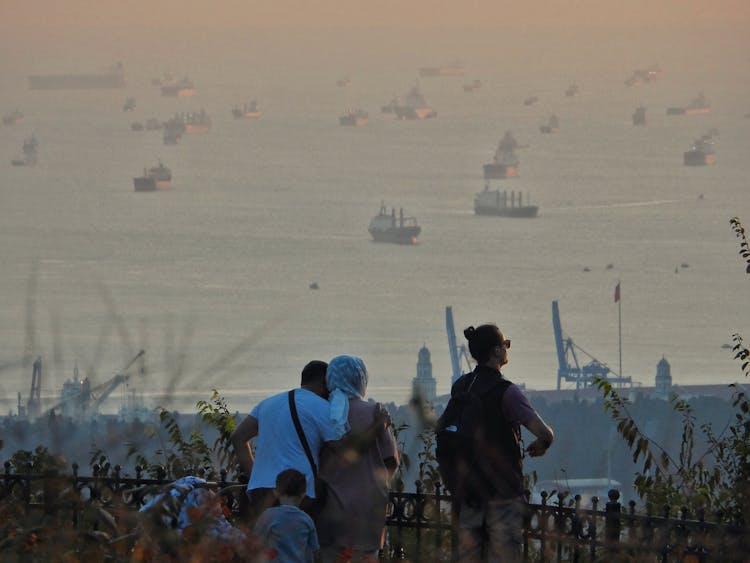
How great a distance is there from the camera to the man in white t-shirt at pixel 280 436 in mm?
3713

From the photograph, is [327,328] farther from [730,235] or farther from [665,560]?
[665,560]

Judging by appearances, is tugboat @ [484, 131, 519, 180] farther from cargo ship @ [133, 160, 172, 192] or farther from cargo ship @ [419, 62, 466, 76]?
cargo ship @ [419, 62, 466, 76]

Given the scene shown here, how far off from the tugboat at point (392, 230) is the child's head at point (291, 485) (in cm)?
8961

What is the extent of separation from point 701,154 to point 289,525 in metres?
127

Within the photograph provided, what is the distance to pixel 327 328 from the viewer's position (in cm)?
6556

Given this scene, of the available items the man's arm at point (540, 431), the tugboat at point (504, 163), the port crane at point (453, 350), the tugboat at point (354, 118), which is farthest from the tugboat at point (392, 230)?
the man's arm at point (540, 431)

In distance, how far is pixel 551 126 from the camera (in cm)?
15200

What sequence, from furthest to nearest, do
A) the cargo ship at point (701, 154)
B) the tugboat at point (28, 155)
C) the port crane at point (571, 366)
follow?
1. the tugboat at point (28, 155)
2. the cargo ship at point (701, 154)
3. the port crane at point (571, 366)

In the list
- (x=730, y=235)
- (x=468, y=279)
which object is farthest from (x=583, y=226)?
(x=468, y=279)

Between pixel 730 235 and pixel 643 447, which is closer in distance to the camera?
pixel 643 447

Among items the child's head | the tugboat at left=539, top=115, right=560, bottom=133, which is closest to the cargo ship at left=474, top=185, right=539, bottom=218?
the tugboat at left=539, top=115, right=560, bottom=133

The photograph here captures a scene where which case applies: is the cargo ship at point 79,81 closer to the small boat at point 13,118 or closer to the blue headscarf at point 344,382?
the small boat at point 13,118

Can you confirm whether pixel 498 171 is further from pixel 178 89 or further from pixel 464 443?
pixel 464 443

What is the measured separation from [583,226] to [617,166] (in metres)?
26.4
